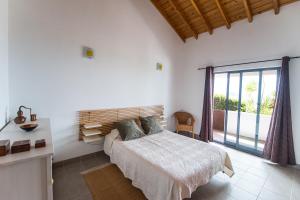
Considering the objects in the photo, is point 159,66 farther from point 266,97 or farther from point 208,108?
point 266,97

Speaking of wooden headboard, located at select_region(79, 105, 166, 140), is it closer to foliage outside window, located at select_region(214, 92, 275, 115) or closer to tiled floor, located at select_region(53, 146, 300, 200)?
tiled floor, located at select_region(53, 146, 300, 200)

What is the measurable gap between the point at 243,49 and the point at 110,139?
3.76 m

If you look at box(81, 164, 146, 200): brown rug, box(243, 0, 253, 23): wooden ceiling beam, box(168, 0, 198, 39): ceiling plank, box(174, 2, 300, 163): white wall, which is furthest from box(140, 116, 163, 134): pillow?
box(243, 0, 253, 23): wooden ceiling beam

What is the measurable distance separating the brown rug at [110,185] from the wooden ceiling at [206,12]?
4.13 meters

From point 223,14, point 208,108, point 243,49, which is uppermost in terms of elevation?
Result: point 223,14

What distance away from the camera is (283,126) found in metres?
3.04

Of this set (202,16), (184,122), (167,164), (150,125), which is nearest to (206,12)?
(202,16)

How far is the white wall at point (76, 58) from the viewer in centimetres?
243

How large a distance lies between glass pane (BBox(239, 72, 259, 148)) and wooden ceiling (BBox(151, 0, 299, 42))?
4.54 feet

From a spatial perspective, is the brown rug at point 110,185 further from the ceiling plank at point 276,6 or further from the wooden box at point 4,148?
the ceiling plank at point 276,6

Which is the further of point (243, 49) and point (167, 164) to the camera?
point (243, 49)

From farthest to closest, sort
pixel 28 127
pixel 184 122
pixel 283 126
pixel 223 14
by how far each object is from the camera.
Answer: pixel 184 122 < pixel 223 14 < pixel 283 126 < pixel 28 127

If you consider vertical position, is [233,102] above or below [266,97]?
below

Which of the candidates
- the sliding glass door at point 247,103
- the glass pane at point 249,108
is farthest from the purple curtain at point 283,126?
the glass pane at point 249,108
